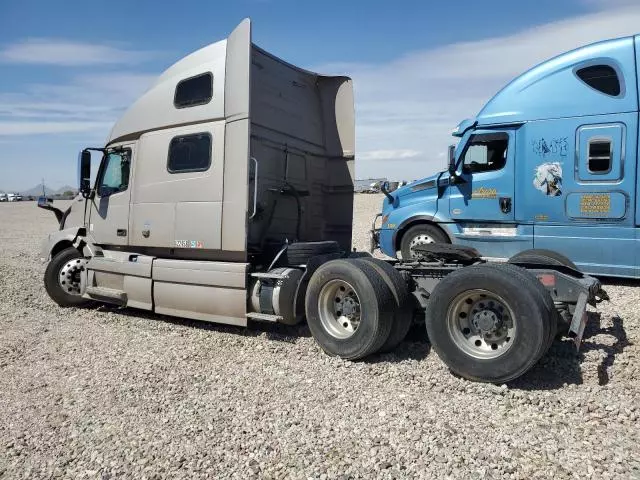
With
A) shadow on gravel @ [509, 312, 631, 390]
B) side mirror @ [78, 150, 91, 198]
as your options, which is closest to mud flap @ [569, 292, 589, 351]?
shadow on gravel @ [509, 312, 631, 390]

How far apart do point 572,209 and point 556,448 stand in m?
6.04

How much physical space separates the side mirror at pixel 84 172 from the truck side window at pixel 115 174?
19 centimetres

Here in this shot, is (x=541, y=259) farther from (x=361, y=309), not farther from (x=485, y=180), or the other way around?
(x=485, y=180)

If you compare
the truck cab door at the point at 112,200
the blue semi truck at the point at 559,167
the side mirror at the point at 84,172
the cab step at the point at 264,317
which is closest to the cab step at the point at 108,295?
the truck cab door at the point at 112,200

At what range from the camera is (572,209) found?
859 centimetres

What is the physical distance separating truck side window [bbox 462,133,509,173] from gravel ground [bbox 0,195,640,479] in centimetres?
377

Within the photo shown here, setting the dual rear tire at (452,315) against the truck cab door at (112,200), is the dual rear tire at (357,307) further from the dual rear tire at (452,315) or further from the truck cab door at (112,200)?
the truck cab door at (112,200)

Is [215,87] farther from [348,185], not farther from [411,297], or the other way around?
[411,297]

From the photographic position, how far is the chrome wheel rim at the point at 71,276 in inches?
322

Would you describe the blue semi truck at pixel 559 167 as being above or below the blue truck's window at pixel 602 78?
below

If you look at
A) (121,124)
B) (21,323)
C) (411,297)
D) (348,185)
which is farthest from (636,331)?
(21,323)

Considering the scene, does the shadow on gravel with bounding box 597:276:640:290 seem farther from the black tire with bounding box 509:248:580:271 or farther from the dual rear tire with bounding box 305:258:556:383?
the dual rear tire with bounding box 305:258:556:383

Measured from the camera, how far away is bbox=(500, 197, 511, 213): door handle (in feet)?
30.0

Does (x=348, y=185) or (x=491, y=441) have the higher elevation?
(x=348, y=185)
